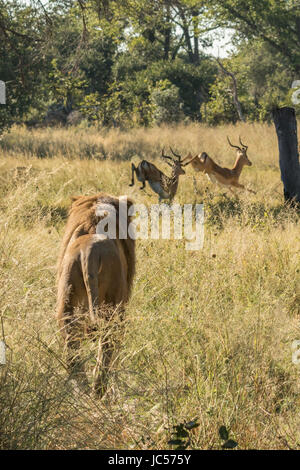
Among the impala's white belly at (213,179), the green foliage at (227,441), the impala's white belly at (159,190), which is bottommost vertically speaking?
the green foliage at (227,441)

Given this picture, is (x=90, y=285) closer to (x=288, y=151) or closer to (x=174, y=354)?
(x=174, y=354)

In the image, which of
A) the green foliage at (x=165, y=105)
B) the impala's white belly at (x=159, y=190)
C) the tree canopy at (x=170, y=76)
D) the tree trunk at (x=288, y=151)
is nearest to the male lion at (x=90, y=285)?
the impala's white belly at (x=159, y=190)

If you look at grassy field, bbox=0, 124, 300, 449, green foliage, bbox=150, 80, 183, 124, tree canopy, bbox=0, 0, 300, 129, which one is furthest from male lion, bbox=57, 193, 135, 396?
green foliage, bbox=150, 80, 183, 124

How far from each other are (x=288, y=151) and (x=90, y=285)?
7.69 metres

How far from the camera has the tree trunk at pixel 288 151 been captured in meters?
9.79

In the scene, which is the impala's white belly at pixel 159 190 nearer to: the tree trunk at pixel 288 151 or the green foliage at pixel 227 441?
the tree trunk at pixel 288 151

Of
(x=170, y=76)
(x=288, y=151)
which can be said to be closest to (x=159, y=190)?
(x=288, y=151)

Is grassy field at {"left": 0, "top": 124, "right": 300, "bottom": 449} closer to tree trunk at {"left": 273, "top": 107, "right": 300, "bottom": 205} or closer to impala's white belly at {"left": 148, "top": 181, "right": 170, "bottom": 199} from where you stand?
impala's white belly at {"left": 148, "top": 181, "right": 170, "bottom": 199}

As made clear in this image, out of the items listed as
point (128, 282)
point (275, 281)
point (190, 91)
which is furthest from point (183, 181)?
point (190, 91)

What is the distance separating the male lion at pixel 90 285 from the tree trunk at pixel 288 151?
277 inches

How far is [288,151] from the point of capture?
984 cm

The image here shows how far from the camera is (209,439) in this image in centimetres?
249

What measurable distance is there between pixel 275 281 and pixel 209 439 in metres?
2.98

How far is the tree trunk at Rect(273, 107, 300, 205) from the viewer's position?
385 inches
